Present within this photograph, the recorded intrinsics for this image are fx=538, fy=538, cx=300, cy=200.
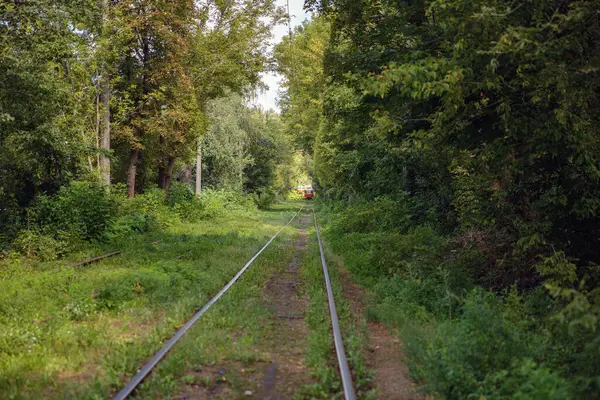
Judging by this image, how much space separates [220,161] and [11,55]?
2733 centimetres

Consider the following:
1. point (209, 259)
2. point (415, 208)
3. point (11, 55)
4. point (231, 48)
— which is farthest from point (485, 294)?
point (231, 48)

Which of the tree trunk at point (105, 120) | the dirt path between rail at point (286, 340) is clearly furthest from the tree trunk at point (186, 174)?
the dirt path between rail at point (286, 340)

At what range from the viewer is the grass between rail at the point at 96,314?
5.69 m

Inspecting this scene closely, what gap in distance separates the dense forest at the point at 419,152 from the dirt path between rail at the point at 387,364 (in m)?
0.18

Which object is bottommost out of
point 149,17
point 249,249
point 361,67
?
point 249,249

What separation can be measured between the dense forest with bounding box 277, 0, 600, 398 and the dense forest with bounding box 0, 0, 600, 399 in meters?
0.03

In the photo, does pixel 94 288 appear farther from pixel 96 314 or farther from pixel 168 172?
pixel 168 172

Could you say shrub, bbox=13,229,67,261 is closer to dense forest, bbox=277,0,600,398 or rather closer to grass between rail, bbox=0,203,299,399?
grass between rail, bbox=0,203,299,399

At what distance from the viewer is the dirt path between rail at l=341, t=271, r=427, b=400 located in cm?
551

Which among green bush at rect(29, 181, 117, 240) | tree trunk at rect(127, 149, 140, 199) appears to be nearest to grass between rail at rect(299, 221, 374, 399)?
green bush at rect(29, 181, 117, 240)

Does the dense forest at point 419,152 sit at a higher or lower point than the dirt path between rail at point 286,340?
higher

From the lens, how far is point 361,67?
34.8ft

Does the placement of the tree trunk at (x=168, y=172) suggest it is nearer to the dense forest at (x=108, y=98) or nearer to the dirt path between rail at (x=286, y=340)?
the dense forest at (x=108, y=98)

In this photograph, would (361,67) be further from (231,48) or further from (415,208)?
(231,48)
